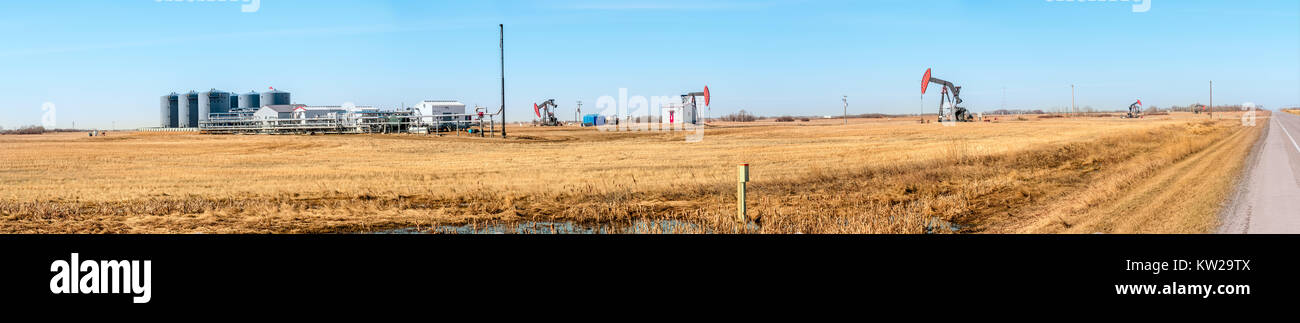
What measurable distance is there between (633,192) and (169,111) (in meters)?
79.3

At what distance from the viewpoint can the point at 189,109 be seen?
79.5 meters

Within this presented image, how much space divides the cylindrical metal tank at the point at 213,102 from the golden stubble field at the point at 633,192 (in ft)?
167

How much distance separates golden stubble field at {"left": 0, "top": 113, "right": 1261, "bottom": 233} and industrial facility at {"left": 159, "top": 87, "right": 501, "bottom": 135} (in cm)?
2507

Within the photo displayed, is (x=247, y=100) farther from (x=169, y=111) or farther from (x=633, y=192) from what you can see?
(x=633, y=192)

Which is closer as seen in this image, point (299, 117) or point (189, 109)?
point (299, 117)

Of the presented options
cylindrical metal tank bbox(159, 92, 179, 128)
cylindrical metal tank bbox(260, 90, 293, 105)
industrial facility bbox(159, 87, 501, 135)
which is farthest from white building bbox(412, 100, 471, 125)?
cylindrical metal tank bbox(159, 92, 179, 128)

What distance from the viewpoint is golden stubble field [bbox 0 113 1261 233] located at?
12.5 metres

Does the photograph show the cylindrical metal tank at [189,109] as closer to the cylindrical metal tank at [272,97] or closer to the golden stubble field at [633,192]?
the cylindrical metal tank at [272,97]

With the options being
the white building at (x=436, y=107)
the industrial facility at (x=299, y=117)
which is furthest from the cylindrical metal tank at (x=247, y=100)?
the white building at (x=436, y=107)

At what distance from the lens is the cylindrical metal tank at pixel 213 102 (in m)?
77.6

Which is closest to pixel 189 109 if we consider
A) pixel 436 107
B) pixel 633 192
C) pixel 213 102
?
pixel 213 102

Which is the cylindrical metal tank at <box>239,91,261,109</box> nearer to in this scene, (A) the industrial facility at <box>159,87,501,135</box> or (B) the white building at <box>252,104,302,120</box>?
(A) the industrial facility at <box>159,87,501,135</box>
